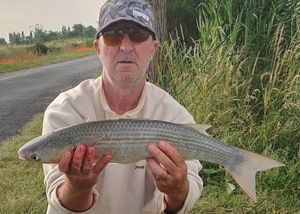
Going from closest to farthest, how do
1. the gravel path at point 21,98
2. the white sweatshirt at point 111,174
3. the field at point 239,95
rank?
1. the white sweatshirt at point 111,174
2. the field at point 239,95
3. the gravel path at point 21,98

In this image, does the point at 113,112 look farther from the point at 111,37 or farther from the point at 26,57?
the point at 26,57

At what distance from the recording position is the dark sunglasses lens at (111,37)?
2.48 meters

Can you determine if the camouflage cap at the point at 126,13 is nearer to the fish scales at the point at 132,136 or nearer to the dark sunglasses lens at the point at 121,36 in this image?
the dark sunglasses lens at the point at 121,36

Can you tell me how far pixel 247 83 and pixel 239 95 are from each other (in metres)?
0.15

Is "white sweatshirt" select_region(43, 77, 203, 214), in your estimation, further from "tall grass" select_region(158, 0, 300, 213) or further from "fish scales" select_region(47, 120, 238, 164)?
"tall grass" select_region(158, 0, 300, 213)

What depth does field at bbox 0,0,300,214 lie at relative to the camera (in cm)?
451

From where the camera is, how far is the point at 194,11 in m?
8.68

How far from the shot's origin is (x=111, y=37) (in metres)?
2.50

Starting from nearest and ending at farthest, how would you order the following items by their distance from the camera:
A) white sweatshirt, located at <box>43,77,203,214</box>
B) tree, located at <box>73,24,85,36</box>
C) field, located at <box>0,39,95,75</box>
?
white sweatshirt, located at <box>43,77,203,214</box>
field, located at <box>0,39,95,75</box>
tree, located at <box>73,24,85,36</box>

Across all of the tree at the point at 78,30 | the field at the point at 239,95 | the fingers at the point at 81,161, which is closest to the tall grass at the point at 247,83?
the field at the point at 239,95

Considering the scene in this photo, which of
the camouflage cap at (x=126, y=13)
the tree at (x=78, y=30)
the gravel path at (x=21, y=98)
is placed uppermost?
the camouflage cap at (x=126, y=13)

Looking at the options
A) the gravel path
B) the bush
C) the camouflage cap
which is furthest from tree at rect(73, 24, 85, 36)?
the camouflage cap

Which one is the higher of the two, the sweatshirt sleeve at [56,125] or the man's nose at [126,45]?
the man's nose at [126,45]

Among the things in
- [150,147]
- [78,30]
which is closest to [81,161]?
[150,147]
